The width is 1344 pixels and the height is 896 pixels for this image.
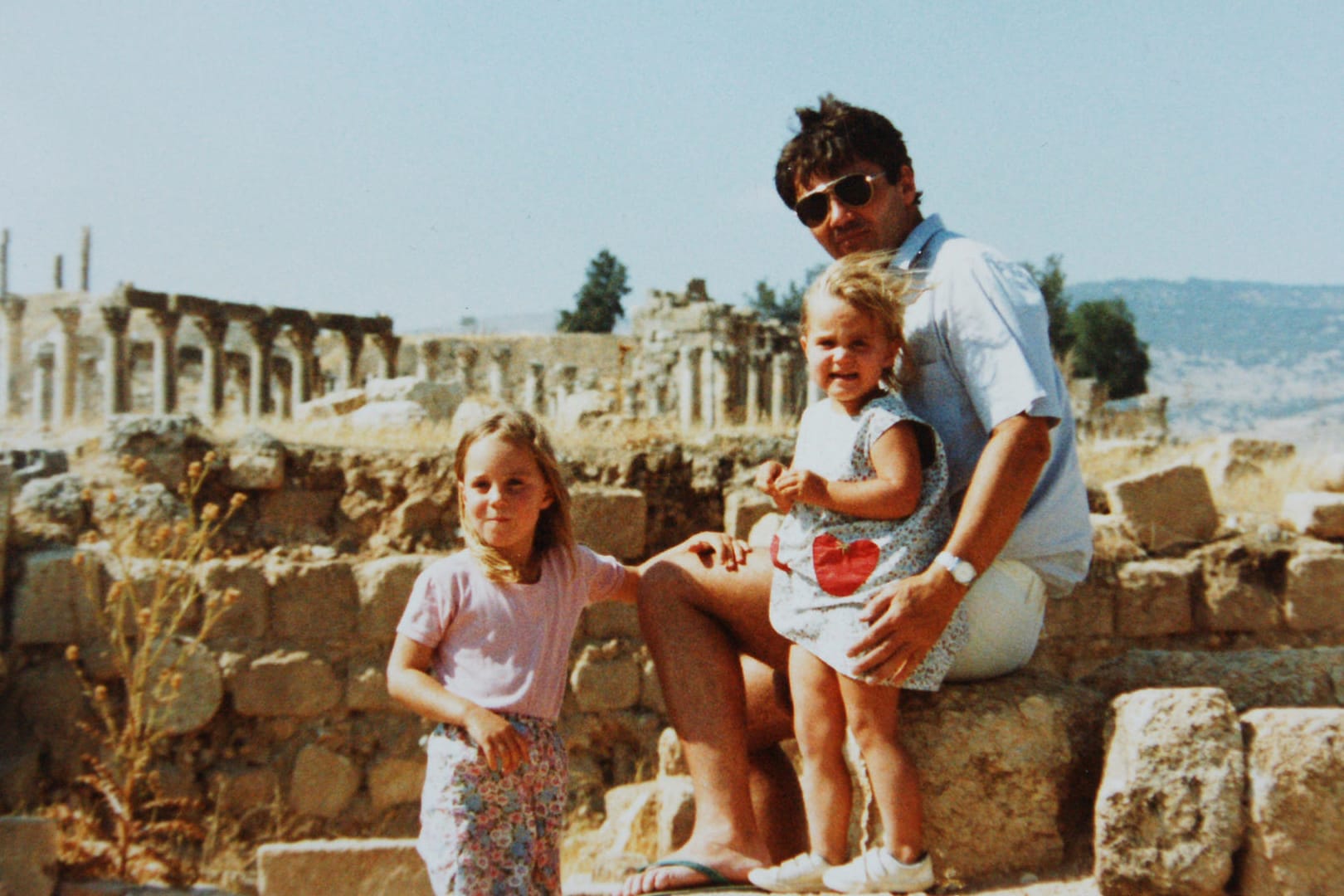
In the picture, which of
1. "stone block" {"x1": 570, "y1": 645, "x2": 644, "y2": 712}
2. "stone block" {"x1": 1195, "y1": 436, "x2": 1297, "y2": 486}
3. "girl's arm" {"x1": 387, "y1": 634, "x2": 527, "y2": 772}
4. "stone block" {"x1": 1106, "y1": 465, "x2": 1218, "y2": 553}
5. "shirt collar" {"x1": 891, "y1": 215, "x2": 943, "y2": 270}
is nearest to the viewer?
"girl's arm" {"x1": 387, "y1": 634, "x2": 527, "y2": 772}

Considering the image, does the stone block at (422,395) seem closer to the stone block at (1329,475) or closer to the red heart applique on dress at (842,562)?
the stone block at (1329,475)

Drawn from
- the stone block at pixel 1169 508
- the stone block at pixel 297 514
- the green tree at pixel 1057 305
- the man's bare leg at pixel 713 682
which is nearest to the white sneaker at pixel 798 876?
the man's bare leg at pixel 713 682

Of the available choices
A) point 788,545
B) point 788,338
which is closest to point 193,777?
point 788,545

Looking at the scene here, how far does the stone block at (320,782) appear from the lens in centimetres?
745

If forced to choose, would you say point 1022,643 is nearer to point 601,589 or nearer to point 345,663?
point 601,589

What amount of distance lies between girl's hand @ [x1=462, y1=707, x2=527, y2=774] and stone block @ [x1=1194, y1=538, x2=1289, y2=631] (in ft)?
20.1

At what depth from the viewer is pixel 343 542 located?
8219 millimetres

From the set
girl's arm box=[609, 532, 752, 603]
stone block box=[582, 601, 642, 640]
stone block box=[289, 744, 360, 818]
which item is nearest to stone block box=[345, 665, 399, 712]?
stone block box=[289, 744, 360, 818]

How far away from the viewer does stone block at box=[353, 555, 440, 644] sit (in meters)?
7.49

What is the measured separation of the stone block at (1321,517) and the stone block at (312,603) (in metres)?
6.11

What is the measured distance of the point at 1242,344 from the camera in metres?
149

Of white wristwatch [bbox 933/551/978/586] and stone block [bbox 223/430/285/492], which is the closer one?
white wristwatch [bbox 933/551/978/586]

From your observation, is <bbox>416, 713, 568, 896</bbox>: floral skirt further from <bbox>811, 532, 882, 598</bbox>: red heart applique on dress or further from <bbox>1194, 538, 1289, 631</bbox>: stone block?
<bbox>1194, 538, 1289, 631</bbox>: stone block

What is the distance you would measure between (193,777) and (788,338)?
73.2 ft
